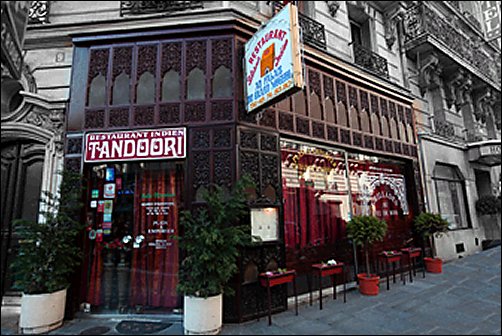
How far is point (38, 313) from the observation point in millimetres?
4652

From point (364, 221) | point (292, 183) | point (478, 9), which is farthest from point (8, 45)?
point (478, 9)

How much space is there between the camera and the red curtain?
5.54 metres

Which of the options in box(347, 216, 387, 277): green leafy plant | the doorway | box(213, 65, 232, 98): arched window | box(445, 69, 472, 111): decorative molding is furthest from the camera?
box(445, 69, 472, 111): decorative molding

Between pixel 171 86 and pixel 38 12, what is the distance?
4.15 metres

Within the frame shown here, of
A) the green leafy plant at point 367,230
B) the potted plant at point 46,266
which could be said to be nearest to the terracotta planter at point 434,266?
the green leafy plant at point 367,230

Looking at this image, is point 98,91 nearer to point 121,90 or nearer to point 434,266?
point 121,90

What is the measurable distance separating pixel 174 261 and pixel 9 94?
5663 mm

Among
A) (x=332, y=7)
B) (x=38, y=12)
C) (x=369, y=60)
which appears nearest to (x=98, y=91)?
(x=38, y=12)

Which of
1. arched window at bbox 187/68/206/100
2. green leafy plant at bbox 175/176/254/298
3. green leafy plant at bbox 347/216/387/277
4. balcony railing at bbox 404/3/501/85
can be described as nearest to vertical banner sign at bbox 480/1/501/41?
balcony railing at bbox 404/3/501/85

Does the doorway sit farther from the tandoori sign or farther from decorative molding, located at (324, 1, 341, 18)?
decorative molding, located at (324, 1, 341, 18)

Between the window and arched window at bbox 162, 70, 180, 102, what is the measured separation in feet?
31.6

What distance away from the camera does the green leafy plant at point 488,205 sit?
443 inches

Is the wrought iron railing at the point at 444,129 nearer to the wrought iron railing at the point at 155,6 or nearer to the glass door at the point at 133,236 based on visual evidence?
the wrought iron railing at the point at 155,6

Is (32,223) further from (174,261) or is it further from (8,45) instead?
(8,45)
